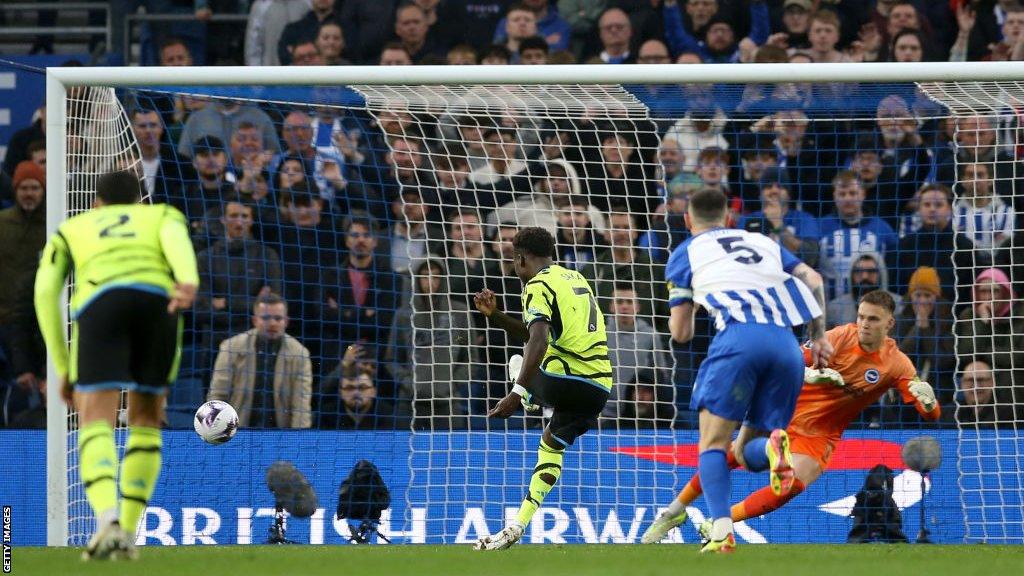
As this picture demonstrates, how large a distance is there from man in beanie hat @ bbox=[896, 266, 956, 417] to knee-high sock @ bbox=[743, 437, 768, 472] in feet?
12.5

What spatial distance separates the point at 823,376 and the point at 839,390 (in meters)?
0.44

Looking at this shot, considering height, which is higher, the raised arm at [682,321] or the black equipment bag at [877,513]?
the raised arm at [682,321]

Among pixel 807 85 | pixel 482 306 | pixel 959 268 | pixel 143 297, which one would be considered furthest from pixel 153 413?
pixel 959 268

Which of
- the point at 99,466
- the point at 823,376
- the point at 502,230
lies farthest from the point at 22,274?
the point at 823,376

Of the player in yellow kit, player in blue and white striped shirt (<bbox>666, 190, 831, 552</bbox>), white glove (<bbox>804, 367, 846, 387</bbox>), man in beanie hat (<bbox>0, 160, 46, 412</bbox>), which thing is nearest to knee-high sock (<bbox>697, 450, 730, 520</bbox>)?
player in blue and white striped shirt (<bbox>666, 190, 831, 552</bbox>)

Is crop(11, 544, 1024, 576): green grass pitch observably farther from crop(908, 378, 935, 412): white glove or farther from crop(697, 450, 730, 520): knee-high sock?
crop(908, 378, 935, 412): white glove

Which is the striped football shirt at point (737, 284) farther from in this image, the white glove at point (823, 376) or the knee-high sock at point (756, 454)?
the white glove at point (823, 376)

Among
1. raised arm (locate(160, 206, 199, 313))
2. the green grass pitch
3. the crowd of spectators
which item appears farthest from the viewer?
the crowd of spectators

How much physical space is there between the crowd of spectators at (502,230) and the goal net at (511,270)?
0.03 metres

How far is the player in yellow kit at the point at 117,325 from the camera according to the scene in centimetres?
701

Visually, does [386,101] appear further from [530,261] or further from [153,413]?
[153,413]

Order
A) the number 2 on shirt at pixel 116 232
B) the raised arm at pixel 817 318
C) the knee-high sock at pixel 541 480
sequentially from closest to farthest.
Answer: the number 2 on shirt at pixel 116 232 < the raised arm at pixel 817 318 < the knee-high sock at pixel 541 480

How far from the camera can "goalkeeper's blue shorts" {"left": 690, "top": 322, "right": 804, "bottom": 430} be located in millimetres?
7625

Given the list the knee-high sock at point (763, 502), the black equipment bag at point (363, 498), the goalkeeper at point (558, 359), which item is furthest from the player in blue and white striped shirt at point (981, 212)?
the black equipment bag at point (363, 498)
